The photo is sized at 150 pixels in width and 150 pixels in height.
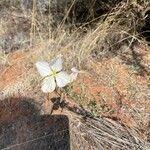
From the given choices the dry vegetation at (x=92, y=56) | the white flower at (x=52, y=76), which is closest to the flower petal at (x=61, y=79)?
the white flower at (x=52, y=76)

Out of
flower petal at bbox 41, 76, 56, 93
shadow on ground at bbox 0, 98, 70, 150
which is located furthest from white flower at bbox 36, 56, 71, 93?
shadow on ground at bbox 0, 98, 70, 150

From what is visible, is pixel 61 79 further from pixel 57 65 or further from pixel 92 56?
pixel 92 56

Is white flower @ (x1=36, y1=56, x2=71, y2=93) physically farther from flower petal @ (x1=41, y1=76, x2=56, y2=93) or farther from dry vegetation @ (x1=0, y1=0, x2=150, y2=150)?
dry vegetation @ (x1=0, y1=0, x2=150, y2=150)

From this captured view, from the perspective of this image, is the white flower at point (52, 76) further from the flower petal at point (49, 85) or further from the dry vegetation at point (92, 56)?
the dry vegetation at point (92, 56)

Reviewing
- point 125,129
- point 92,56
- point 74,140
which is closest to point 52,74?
point 74,140

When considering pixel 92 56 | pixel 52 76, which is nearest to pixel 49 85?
pixel 52 76
